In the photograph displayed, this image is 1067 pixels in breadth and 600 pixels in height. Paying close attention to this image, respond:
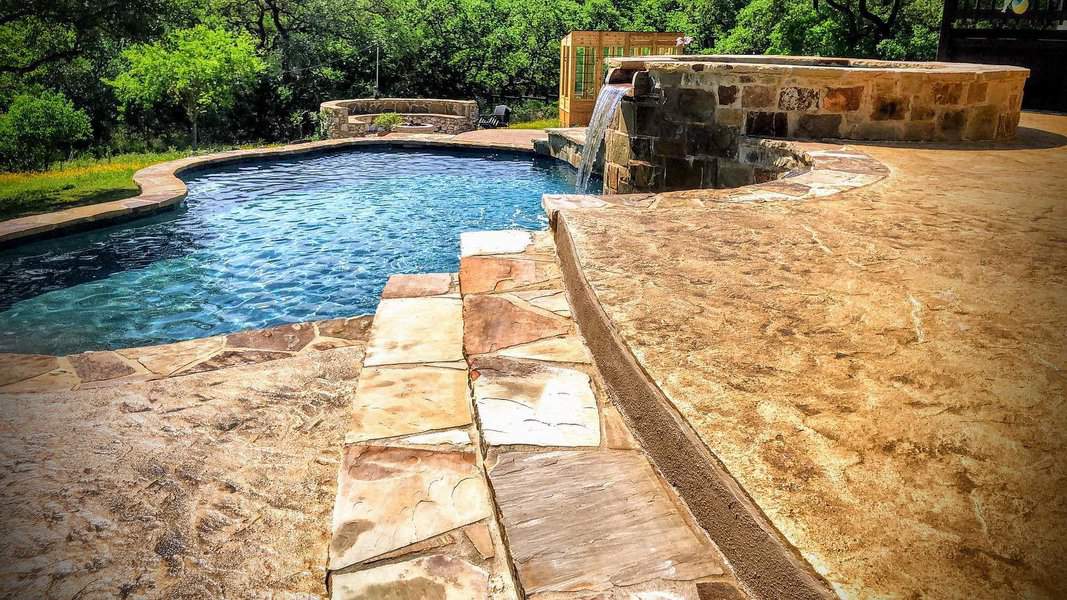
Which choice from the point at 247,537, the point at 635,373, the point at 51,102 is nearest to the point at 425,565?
the point at 247,537

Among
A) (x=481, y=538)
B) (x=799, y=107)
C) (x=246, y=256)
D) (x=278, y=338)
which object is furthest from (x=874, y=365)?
(x=246, y=256)

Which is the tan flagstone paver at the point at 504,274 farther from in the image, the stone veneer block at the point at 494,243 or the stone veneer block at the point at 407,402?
the stone veneer block at the point at 407,402

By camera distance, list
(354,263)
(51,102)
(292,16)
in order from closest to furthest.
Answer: (354,263), (51,102), (292,16)

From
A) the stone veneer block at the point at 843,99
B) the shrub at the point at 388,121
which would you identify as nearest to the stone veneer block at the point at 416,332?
the stone veneer block at the point at 843,99

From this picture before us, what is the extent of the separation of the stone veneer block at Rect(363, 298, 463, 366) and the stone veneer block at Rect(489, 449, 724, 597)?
35.1 inches

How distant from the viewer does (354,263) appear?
5734mm

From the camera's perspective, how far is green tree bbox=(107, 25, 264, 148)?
53.0ft

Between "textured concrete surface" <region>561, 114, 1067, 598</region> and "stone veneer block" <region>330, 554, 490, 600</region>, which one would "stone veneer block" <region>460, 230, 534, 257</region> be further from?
"stone veneer block" <region>330, 554, 490, 600</region>

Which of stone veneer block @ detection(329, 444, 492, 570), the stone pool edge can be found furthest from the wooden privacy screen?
stone veneer block @ detection(329, 444, 492, 570)

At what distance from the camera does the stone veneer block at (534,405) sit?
180cm

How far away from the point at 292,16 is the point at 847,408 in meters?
24.6

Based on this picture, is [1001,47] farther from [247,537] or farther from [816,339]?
[247,537]

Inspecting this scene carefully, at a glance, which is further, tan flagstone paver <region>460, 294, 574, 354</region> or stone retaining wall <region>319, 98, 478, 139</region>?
stone retaining wall <region>319, 98, 478, 139</region>

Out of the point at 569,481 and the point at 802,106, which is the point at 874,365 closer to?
the point at 569,481
